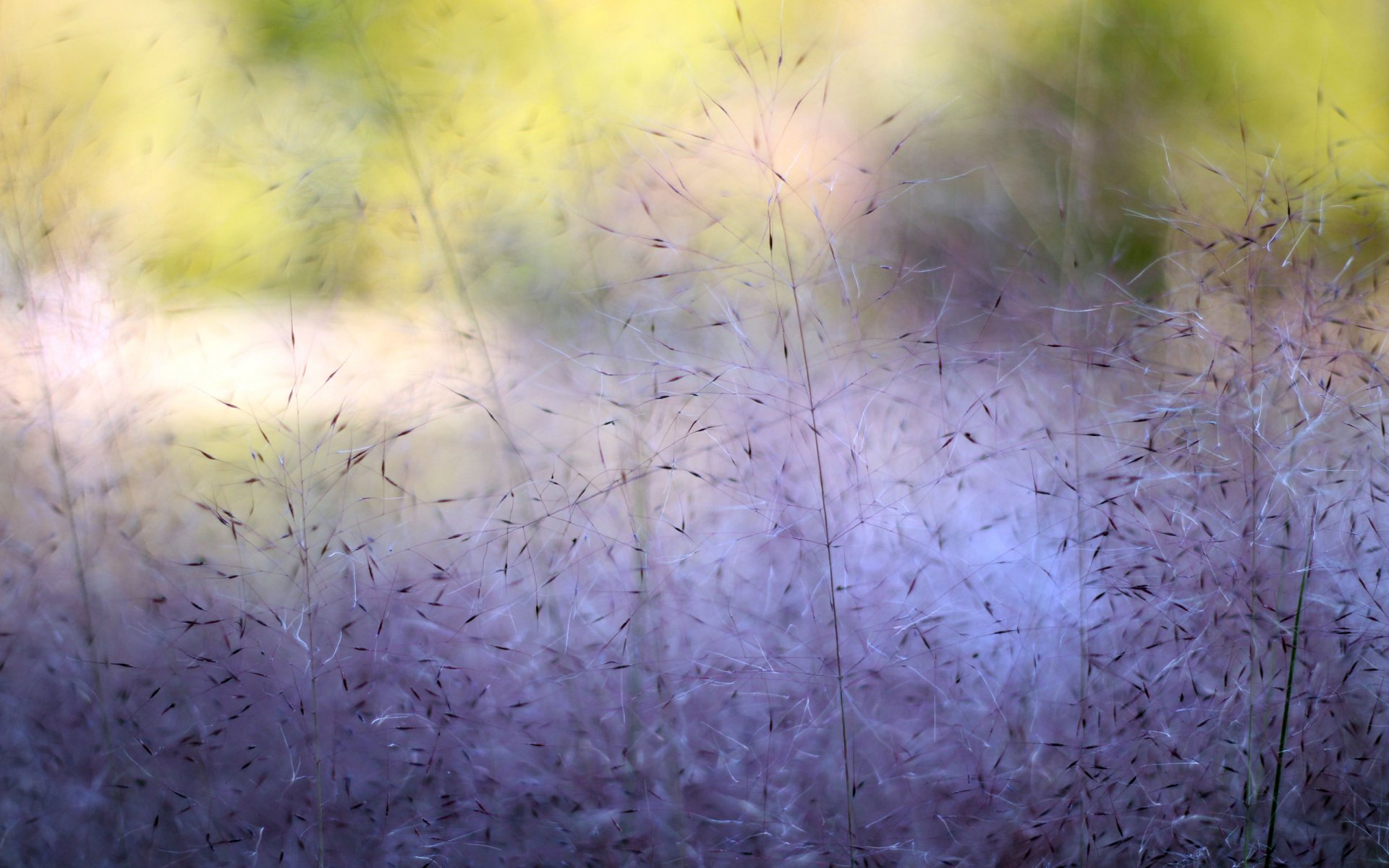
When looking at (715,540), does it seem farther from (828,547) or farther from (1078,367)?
(1078,367)

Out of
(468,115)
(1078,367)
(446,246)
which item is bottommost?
(1078,367)

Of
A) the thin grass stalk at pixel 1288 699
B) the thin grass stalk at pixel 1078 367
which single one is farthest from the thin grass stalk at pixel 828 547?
the thin grass stalk at pixel 1288 699

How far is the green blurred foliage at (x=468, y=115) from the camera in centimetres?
84

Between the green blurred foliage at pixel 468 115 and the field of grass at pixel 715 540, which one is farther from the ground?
the green blurred foliage at pixel 468 115

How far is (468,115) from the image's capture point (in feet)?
2.76

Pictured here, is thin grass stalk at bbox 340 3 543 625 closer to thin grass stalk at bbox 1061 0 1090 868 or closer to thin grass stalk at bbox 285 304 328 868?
thin grass stalk at bbox 285 304 328 868

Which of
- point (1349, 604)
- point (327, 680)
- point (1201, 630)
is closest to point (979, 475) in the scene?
point (1201, 630)

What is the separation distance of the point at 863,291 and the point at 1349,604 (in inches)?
23.6

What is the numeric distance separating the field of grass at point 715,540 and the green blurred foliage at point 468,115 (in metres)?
0.03

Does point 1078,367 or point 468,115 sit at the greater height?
point 468,115

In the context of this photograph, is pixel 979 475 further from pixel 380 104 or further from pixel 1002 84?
pixel 380 104

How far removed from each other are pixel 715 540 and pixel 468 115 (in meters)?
0.46

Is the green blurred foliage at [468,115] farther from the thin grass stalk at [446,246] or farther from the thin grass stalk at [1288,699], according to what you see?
the thin grass stalk at [1288,699]

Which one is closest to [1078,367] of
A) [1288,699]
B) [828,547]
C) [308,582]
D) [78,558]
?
[828,547]
